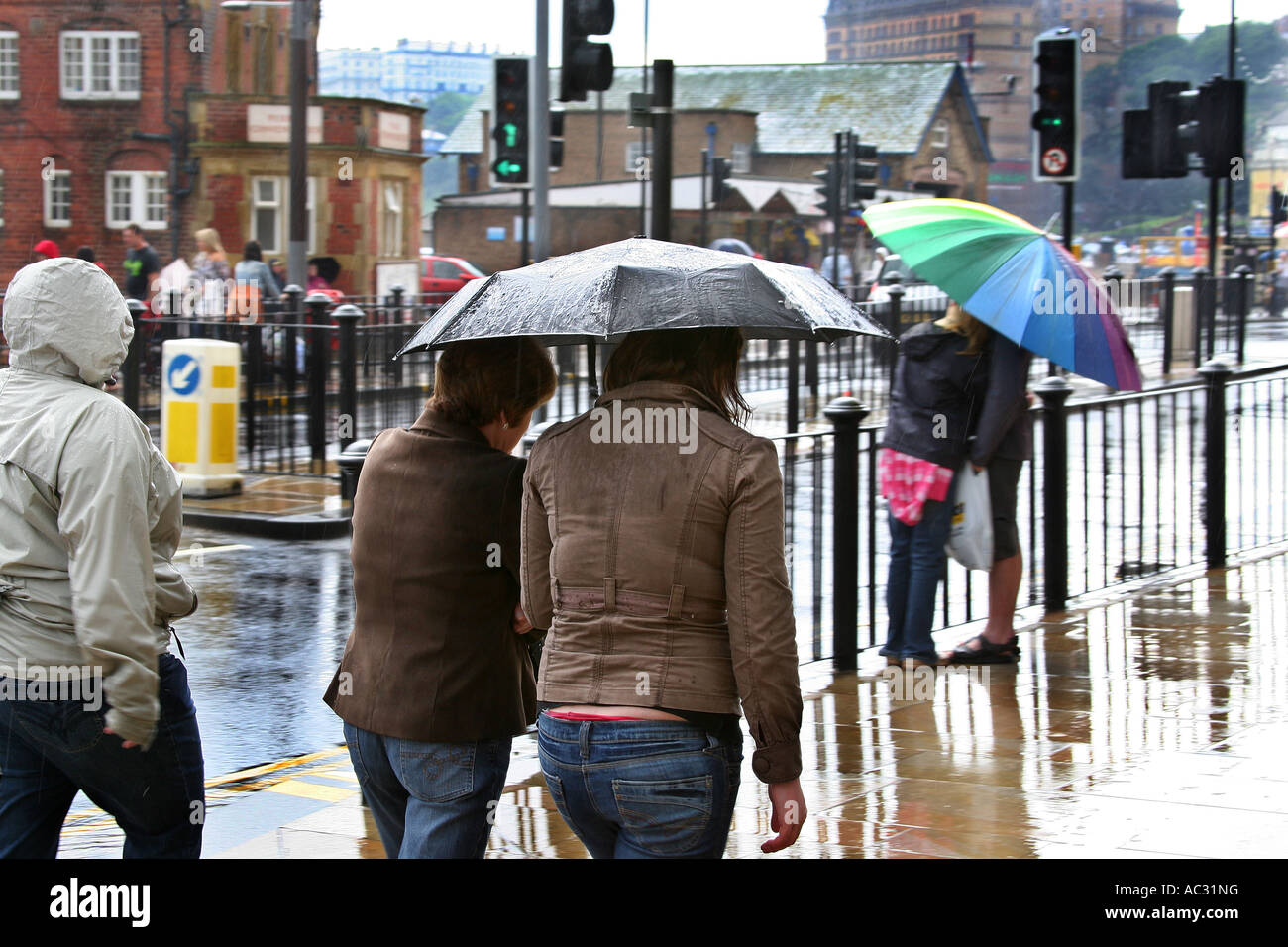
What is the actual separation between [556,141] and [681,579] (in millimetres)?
15337

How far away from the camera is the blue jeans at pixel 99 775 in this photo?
3.42 metres

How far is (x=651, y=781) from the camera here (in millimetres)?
3006

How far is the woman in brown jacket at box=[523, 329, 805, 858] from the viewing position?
3.02 meters

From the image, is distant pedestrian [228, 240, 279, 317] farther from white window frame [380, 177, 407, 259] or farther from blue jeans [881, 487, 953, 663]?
white window frame [380, 177, 407, 259]

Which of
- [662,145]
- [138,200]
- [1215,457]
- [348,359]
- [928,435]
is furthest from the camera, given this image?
[138,200]

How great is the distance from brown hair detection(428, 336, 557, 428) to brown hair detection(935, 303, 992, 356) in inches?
142

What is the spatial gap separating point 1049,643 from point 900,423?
1.49 metres

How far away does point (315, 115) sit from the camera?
3881cm

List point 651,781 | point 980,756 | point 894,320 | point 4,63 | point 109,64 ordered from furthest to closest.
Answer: point 4,63
point 109,64
point 894,320
point 980,756
point 651,781

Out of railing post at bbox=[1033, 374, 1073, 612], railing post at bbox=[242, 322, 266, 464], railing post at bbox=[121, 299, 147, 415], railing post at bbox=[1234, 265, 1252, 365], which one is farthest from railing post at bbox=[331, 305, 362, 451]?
railing post at bbox=[1234, 265, 1252, 365]

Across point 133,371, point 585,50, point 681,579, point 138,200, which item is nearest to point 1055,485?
point 681,579

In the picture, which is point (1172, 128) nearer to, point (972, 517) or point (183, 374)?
point (183, 374)
